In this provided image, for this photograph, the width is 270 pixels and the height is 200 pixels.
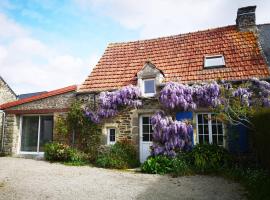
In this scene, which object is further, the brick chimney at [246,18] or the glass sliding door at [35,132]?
the glass sliding door at [35,132]

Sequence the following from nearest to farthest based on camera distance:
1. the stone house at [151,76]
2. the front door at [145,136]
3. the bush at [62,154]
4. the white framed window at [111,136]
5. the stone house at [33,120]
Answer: the stone house at [151,76] → the front door at [145,136] → the bush at [62,154] → the white framed window at [111,136] → the stone house at [33,120]

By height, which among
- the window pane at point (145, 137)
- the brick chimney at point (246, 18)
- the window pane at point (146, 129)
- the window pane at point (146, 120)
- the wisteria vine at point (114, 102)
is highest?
the brick chimney at point (246, 18)

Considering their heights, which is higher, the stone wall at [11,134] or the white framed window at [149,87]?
the white framed window at [149,87]

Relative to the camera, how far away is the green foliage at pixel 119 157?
886cm

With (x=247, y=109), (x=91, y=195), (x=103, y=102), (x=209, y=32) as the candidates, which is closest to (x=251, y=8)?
(x=209, y=32)

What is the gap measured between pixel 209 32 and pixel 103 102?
21.1 feet

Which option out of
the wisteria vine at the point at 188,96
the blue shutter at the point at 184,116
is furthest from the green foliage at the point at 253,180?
the wisteria vine at the point at 188,96

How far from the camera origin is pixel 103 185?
20.7 ft

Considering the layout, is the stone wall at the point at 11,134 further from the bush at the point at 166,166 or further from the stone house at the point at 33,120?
the bush at the point at 166,166

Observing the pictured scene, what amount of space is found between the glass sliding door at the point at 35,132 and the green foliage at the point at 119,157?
133 inches

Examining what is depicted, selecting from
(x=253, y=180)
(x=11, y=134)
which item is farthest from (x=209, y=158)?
(x=11, y=134)

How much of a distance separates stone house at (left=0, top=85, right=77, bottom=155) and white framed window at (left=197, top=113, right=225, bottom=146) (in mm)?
5754

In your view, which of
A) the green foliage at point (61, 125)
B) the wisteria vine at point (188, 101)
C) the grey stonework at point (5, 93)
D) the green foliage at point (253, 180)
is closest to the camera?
the green foliage at point (253, 180)

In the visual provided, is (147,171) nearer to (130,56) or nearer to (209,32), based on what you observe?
(130,56)
